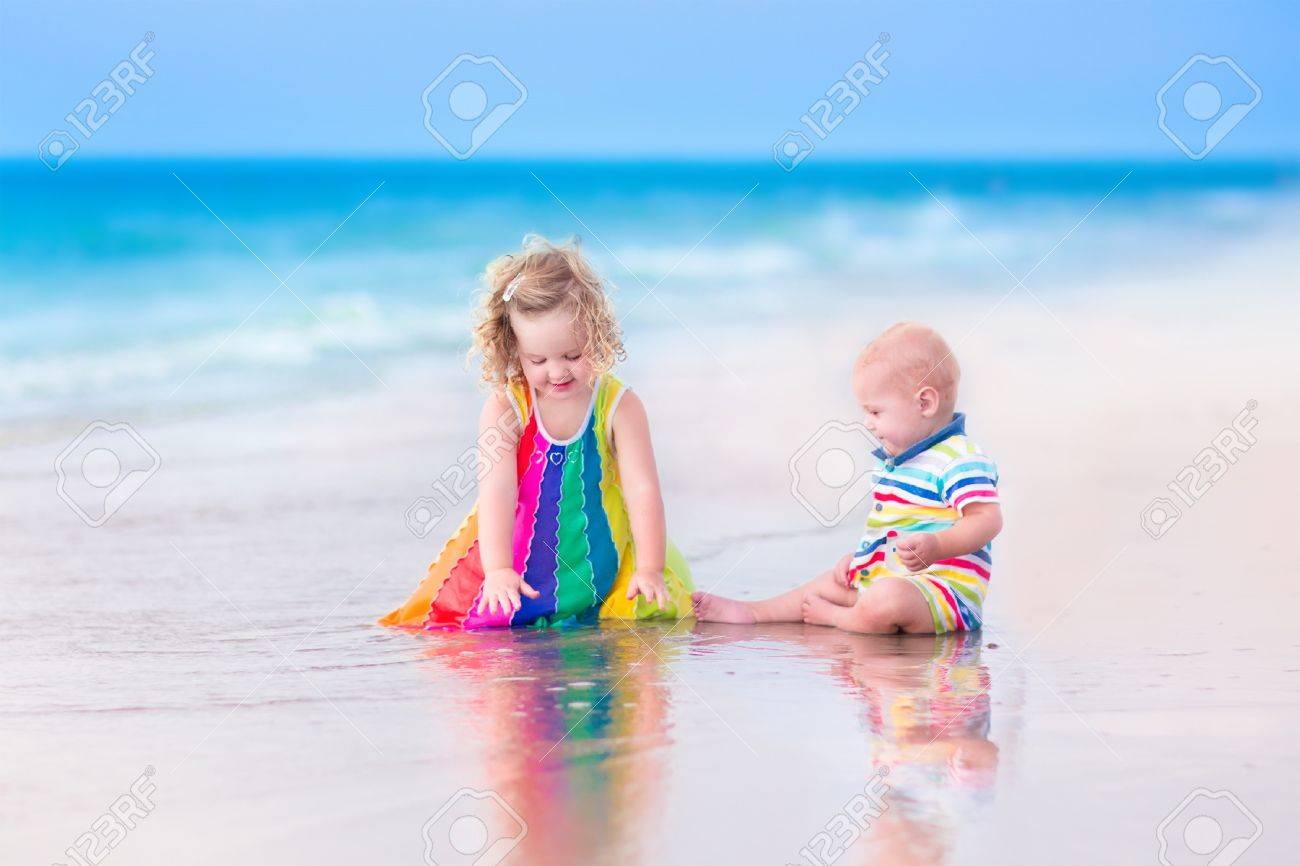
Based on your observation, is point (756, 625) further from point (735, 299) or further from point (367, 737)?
point (735, 299)

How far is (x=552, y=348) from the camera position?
Result: 323 centimetres

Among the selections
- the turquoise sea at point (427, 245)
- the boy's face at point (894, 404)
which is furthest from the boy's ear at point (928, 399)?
the turquoise sea at point (427, 245)

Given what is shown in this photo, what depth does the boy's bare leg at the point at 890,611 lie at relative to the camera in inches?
121

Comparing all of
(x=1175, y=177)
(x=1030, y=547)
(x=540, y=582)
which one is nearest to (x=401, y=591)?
(x=540, y=582)

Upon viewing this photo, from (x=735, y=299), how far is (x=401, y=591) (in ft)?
16.7

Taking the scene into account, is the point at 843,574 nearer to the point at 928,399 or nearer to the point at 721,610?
the point at 721,610

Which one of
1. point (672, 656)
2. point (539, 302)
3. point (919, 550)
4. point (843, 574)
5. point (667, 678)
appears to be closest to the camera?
point (667, 678)

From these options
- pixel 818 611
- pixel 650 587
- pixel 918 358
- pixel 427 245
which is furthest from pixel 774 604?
pixel 427 245

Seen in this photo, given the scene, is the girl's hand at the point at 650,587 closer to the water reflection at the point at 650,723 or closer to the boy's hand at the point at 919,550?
the water reflection at the point at 650,723

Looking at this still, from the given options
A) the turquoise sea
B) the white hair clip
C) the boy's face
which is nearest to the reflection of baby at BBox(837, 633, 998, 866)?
the boy's face

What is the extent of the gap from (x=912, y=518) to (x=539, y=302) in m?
0.93

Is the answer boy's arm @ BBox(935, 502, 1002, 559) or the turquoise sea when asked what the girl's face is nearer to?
boy's arm @ BBox(935, 502, 1002, 559)

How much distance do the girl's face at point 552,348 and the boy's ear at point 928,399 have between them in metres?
0.73

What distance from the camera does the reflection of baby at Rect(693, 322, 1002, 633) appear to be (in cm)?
311
